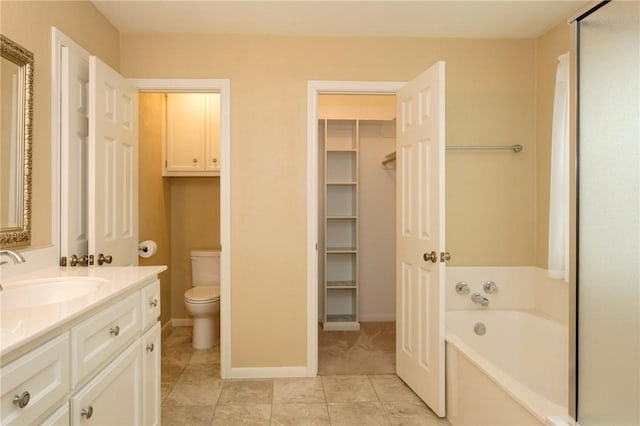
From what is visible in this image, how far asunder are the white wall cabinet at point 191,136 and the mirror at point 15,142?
2.04 metres

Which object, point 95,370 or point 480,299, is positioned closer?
point 95,370

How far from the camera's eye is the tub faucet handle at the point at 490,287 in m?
2.85

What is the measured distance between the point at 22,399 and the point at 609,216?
150 cm

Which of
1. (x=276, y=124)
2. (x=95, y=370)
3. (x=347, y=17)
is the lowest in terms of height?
(x=95, y=370)

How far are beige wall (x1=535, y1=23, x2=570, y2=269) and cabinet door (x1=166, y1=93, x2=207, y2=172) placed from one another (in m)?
2.90

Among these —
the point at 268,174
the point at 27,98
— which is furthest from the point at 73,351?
the point at 268,174

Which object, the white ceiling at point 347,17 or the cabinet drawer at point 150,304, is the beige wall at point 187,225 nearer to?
the white ceiling at point 347,17

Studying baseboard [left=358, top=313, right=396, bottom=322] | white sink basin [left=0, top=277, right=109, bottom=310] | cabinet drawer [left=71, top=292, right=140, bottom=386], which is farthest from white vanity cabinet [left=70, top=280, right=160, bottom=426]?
baseboard [left=358, top=313, right=396, bottom=322]

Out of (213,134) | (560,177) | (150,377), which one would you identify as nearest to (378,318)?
(560,177)

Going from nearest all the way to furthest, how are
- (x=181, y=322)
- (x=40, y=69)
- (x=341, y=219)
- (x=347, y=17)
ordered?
1. (x=40, y=69)
2. (x=347, y=17)
3. (x=181, y=322)
4. (x=341, y=219)

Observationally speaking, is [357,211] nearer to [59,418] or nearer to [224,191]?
[224,191]

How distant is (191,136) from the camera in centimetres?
384

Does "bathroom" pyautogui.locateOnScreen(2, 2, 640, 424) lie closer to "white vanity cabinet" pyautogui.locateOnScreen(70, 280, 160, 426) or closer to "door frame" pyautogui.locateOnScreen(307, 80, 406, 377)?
"door frame" pyautogui.locateOnScreen(307, 80, 406, 377)

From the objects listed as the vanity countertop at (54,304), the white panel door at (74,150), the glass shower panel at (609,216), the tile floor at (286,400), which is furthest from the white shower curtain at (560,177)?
the white panel door at (74,150)
